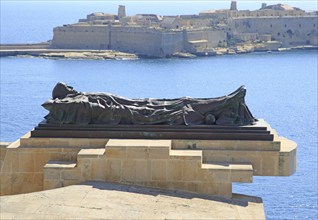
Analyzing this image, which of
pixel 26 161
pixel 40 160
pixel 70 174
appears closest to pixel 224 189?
pixel 70 174

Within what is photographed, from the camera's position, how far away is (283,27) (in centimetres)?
11500

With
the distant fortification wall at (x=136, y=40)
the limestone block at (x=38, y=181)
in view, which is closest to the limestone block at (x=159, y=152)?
the limestone block at (x=38, y=181)

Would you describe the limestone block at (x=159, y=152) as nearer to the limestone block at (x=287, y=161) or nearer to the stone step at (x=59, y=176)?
the stone step at (x=59, y=176)

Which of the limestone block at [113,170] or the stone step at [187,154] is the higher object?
the stone step at [187,154]

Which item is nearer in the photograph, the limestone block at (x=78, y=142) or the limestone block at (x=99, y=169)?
the limestone block at (x=99, y=169)

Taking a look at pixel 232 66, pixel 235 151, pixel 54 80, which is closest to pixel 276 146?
pixel 235 151

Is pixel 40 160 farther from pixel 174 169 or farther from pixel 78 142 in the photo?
pixel 174 169

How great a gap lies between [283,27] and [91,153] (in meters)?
107

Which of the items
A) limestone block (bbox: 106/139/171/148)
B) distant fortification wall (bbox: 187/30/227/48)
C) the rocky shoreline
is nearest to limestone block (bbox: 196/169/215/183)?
limestone block (bbox: 106/139/171/148)

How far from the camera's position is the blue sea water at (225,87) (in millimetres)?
23875

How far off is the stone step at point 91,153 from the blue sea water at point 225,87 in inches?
403

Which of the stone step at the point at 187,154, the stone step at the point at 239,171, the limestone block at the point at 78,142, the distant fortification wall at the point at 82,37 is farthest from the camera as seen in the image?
the distant fortification wall at the point at 82,37

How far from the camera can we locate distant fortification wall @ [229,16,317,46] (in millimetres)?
113375

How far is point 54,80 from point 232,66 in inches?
903
